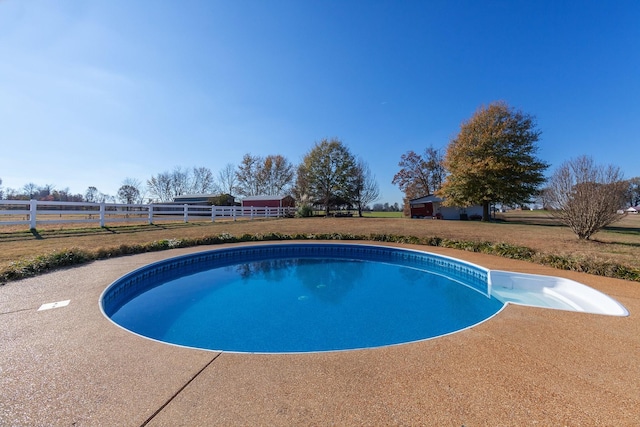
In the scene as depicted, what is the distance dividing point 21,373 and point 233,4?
10842 mm

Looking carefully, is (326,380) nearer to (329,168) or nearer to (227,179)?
(329,168)

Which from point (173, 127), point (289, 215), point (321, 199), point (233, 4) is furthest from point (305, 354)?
point (321, 199)

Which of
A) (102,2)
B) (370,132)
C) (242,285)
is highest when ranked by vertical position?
(370,132)

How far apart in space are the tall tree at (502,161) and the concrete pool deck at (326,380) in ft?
62.2

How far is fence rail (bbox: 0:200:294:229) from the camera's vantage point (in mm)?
9859

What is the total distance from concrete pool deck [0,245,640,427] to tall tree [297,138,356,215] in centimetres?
2865

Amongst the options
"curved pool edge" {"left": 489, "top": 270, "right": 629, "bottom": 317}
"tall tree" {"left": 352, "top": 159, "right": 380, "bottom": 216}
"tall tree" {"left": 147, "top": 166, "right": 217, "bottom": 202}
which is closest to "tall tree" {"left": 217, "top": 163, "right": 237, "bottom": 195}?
"tall tree" {"left": 147, "top": 166, "right": 217, "bottom": 202}

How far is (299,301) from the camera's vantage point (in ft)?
19.3

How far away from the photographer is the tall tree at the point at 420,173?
3466cm

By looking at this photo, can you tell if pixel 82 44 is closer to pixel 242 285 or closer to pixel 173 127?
→ pixel 242 285

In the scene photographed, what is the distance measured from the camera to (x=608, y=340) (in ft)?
10.1

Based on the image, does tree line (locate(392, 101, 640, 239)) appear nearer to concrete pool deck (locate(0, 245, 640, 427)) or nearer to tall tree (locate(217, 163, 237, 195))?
concrete pool deck (locate(0, 245, 640, 427))

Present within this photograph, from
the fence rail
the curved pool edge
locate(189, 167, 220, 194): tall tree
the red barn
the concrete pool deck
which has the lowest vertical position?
the curved pool edge

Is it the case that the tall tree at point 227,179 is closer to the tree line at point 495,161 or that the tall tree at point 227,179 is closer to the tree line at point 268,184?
the tree line at point 268,184
